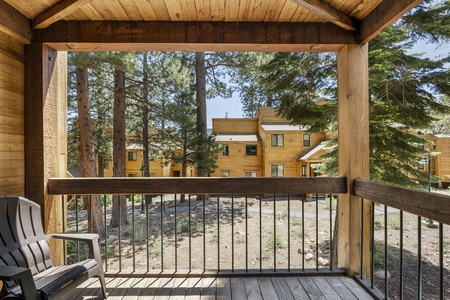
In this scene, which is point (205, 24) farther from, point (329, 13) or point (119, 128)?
point (119, 128)

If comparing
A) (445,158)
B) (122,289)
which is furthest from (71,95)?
(445,158)

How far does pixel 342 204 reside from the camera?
8.00 ft

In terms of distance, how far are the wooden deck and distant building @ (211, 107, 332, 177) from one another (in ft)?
38.1

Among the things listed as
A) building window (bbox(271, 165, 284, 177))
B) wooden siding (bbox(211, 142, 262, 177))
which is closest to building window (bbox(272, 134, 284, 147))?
wooden siding (bbox(211, 142, 262, 177))

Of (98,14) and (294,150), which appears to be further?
(294,150)

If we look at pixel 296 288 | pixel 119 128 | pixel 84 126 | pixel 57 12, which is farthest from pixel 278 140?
pixel 57 12

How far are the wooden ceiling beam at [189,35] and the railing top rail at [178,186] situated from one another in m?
1.24

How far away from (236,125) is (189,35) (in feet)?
44.1

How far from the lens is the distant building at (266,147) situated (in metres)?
14.2

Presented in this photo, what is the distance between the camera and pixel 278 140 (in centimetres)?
1434

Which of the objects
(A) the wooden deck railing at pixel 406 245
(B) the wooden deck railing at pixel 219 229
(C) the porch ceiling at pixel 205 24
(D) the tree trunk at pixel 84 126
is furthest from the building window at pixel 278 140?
(C) the porch ceiling at pixel 205 24

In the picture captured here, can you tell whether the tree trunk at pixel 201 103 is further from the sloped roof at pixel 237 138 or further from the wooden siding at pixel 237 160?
the wooden siding at pixel 237 160

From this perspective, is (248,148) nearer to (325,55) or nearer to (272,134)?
(272,134)

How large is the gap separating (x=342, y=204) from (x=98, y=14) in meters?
2.81
